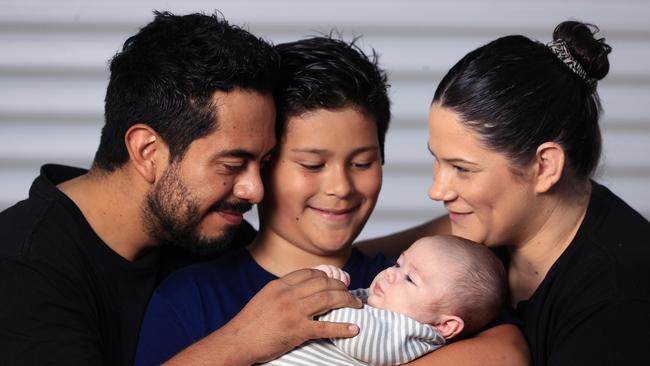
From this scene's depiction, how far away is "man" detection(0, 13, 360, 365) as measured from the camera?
277 centimetres

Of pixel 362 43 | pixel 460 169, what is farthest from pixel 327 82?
pixel 362 43

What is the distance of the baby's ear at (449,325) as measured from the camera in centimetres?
273

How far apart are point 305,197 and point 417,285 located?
0.42 meters

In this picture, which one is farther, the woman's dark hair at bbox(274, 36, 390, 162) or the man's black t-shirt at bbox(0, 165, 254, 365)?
the woman's dark hair at bbox(274, 36, 390, 162)

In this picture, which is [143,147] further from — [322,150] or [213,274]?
[322,150]

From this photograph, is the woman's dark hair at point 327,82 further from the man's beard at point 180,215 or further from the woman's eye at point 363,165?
the man's beard at point 180,215

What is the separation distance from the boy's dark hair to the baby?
565 millimetres

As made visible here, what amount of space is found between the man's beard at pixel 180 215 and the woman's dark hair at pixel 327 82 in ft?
1.03

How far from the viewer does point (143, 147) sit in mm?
3039

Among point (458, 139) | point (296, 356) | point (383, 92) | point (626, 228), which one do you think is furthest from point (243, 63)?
point (626, 228)

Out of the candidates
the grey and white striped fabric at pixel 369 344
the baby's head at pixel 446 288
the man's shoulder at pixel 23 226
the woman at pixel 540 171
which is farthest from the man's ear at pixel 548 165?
the man's shoulder at pixel 23 226

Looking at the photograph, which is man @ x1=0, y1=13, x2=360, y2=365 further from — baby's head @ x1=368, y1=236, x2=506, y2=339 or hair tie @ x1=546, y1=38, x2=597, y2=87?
hair tie @ x1=546, y1=38, x2=597, y2=87

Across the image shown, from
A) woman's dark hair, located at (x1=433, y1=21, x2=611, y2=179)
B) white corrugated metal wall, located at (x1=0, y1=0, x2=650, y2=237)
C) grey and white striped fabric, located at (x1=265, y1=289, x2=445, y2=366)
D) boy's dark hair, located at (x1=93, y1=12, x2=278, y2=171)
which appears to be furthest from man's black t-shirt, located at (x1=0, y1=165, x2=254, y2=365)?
white corrugated metal wall, located at (x1=0, y1=0, x2=650, y2=237)

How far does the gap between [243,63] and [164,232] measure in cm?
55
